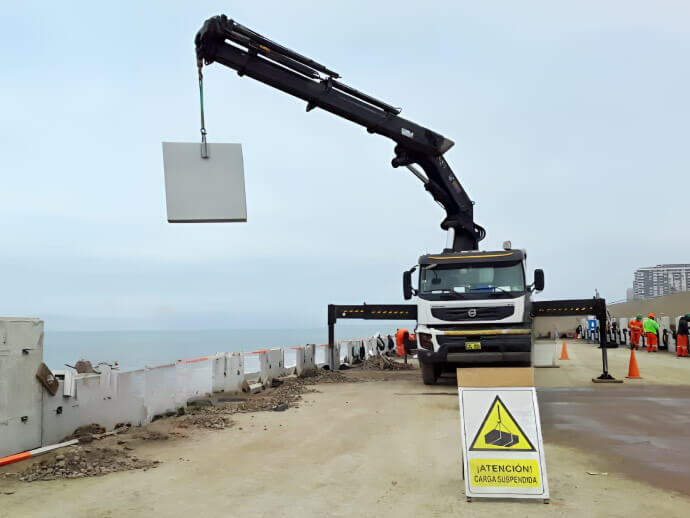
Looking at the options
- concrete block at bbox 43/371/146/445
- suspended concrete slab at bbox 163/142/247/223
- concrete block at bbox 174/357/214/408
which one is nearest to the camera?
concrete block at bbox 43/371/146/445

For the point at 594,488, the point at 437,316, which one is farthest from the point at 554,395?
the point at 594,488

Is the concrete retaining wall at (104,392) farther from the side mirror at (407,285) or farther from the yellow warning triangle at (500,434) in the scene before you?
the yellow warning triangle at (500,434)

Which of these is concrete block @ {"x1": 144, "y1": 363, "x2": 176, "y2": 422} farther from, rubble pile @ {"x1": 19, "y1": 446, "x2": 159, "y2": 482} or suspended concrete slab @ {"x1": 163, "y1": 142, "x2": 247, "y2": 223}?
suspended concrete slab @ {"x1": 163, "y1": 142, "x2": 247, "y2": 223}

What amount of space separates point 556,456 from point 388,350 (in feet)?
73.1

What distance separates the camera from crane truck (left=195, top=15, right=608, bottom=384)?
45.6 feet

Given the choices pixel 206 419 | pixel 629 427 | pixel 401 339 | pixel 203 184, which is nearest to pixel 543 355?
pixel 401 339

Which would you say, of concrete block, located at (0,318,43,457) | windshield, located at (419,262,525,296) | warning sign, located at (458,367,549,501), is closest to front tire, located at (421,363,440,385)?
windshield, located at (419,262,525,296)

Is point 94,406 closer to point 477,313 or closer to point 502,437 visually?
point 502,437

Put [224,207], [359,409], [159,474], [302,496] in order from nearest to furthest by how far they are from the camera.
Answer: [302,496] → [159,474] → [224,207] → [359,409]

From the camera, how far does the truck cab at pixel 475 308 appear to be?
45.4 ft

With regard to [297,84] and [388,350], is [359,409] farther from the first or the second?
[388,350]

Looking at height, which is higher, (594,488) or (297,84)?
(297,84)

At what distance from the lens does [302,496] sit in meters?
6.00

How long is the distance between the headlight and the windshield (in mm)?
1036
